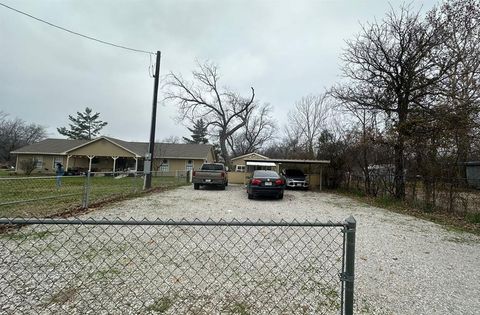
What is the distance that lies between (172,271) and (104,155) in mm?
27703

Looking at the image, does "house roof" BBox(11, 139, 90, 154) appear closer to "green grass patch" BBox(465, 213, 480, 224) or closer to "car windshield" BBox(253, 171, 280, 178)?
"car windshield" BBox(253, 171, 280, 178)

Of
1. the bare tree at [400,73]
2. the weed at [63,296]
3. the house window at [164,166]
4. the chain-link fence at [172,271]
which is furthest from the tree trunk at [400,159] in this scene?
A: the house window at [164,166]

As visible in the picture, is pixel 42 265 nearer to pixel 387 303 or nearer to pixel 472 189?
pixel 387 303

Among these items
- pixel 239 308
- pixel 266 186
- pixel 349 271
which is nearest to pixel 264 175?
pixel 266 186

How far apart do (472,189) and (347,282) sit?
943cm

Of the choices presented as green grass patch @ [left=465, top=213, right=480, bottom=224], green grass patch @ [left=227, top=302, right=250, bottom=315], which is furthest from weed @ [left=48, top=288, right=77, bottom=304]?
green grass patch @ [left=465, top=213, right=480, bottom=224]

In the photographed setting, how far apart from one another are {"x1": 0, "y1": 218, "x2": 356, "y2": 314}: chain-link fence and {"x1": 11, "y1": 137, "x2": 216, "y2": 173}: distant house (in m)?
24.3

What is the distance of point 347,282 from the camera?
6.29 ft

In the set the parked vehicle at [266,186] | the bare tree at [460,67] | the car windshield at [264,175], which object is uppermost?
the bare tree at [460,67]

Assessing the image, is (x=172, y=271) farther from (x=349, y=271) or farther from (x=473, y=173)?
(x=473, y=173)

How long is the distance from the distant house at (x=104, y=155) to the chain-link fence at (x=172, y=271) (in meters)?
24.3

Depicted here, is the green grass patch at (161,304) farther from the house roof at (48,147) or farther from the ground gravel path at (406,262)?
the house roof at (48,147)

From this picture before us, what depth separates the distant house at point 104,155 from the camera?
89.7ft

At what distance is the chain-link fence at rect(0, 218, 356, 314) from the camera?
2533 mm
